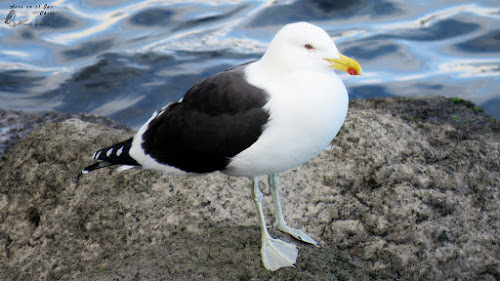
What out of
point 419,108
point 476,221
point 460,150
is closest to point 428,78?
point 419,108

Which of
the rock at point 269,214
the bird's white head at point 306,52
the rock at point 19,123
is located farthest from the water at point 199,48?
the bird's white head at point 306,52

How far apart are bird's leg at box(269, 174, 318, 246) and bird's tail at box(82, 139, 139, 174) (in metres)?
0.89

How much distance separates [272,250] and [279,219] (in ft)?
1.42

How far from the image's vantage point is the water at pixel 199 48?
919cm

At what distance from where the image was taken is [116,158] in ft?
14.3

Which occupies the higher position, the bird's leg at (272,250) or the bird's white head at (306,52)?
the bird's white head at (306,52)

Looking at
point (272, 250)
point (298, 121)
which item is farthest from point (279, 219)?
point (298, 121)

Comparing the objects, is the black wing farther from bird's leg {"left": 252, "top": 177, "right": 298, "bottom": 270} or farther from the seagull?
bird's leg {"left": 252, "top": 177, "right": 298, "bottom": 270}

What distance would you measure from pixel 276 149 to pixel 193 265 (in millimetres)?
881

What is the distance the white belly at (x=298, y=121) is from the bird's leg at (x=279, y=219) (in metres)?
0.55

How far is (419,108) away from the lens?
5852mm

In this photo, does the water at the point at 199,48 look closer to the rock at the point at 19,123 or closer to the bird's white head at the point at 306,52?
the rock at the point at 19,123

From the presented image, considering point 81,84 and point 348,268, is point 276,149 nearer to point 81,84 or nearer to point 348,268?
point 348,268

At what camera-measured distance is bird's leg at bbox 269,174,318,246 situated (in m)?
4.25
